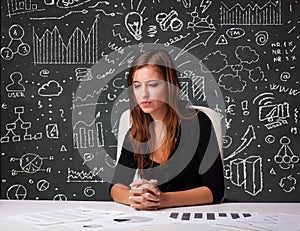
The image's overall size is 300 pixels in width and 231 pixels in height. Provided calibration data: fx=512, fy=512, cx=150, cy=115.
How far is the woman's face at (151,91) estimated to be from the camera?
245 centimetres

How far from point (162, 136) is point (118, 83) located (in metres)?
1.23

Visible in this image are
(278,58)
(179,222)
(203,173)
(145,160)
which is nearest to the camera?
(179,222)

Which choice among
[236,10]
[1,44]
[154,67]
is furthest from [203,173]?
[1,44]

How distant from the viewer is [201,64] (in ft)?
11.6

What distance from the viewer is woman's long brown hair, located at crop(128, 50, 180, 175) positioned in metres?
2.42

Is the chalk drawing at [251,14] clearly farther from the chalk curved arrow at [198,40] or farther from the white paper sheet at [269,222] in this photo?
the white paper sheet at [269,222]

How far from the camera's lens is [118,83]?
3613 mm

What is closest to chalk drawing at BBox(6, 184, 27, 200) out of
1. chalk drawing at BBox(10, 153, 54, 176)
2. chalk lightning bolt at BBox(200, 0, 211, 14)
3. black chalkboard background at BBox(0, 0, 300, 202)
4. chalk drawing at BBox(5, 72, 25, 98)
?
black chalkboard background at BBox(0, 0, 300, 202)

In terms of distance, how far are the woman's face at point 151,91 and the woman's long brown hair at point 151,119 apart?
0.8 inches

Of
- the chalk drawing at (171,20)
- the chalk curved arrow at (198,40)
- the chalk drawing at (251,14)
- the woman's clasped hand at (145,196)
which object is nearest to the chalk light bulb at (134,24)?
the chalk drawing at (171,20)

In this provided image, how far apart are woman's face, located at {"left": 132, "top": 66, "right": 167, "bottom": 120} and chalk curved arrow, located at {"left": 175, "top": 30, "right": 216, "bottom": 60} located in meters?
1.07

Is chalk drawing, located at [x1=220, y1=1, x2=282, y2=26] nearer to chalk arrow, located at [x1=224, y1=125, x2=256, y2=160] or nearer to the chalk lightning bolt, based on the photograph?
the chalk lightning bolt

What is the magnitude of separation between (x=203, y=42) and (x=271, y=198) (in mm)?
1171

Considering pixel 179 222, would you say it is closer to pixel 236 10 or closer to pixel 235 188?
pixel 235 188
